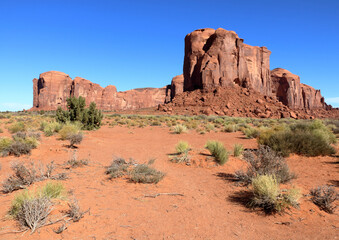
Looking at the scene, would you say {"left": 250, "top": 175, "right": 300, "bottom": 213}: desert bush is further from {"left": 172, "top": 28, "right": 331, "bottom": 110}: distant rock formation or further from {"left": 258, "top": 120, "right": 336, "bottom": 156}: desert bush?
{"left": 172, "top": 28, "right": 331, "bottom": 110}: distant rock formation

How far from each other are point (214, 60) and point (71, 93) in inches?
3008

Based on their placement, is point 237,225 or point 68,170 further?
point 68,170

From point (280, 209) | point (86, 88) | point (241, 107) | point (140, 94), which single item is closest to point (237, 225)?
point (280, 209)

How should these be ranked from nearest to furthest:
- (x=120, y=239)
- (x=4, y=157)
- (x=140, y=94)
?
(x=120, y=239) < (x=4, y=157) < (x=140, y=94)

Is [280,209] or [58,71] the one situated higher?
[58,71]

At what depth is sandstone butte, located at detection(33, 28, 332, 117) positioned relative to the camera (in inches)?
1864

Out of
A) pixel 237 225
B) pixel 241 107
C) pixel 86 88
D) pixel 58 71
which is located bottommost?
pixel 237 225

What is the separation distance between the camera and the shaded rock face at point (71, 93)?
91.4 meters

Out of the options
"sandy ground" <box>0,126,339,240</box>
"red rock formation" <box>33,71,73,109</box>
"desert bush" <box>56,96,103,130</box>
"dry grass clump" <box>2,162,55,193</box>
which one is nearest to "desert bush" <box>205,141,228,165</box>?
"sandy ground" <box>0,126,339,240</box>

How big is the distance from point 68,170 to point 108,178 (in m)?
1.42

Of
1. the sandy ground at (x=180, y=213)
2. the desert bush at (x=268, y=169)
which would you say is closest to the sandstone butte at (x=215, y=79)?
the desert bush at (x=268, y=169)

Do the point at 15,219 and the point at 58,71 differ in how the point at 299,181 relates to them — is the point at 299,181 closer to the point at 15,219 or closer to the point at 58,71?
the point at 15,219

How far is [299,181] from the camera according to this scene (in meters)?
5.01

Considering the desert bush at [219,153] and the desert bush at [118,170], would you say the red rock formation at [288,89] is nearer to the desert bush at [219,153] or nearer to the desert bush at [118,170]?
the desert bush at [219,153]
